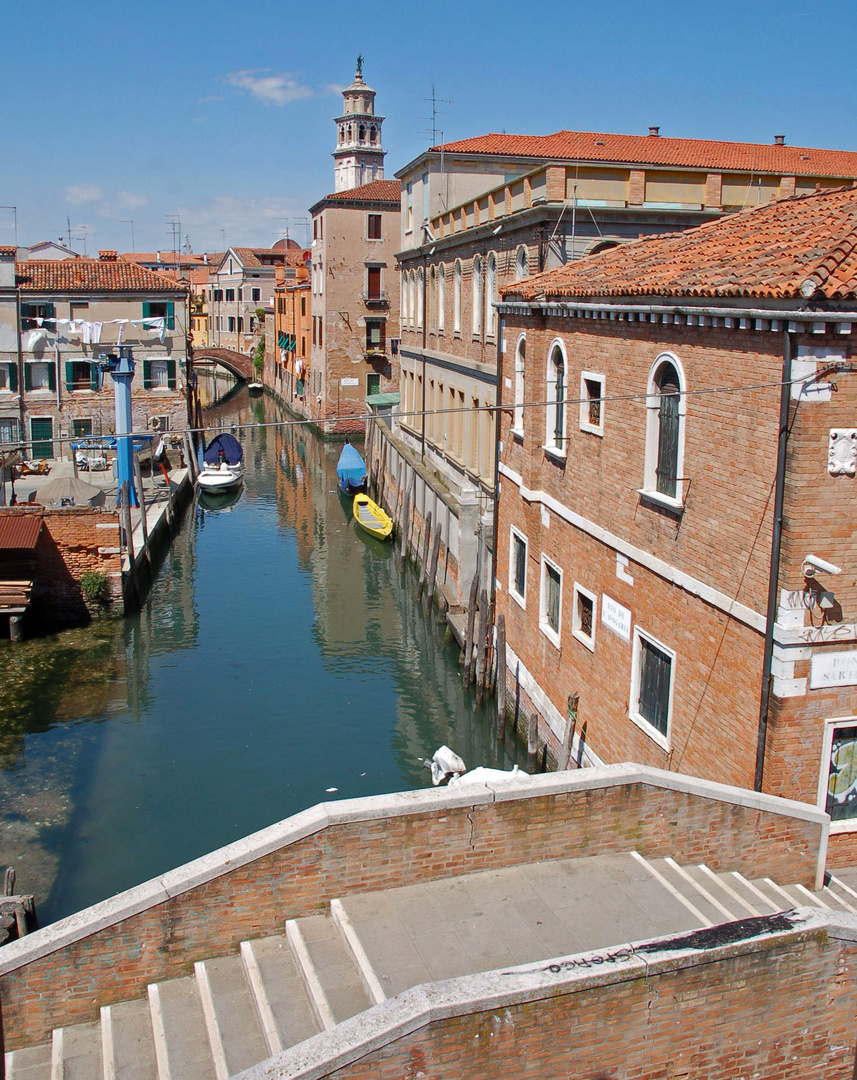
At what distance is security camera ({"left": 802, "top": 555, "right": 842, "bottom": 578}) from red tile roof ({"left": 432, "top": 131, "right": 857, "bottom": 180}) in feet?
69.5

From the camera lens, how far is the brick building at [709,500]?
8.36m

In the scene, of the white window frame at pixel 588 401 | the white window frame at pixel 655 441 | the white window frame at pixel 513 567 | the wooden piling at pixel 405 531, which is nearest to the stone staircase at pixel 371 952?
the white window frame at pixel 655 441

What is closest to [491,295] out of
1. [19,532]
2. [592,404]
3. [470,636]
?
[470,636]

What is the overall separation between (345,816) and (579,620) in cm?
625

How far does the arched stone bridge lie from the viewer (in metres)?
76.6

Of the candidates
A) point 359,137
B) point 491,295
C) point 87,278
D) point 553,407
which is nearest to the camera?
point 553,407

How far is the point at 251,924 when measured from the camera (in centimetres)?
740

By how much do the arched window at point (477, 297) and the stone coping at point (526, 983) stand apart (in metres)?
18.6

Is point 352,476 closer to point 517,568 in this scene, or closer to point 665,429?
point 517,568

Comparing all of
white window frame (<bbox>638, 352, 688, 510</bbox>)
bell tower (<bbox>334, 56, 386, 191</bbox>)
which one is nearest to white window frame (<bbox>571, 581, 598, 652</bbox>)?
white window frame (<bbox>638, 352, 688, 510</bbox>)

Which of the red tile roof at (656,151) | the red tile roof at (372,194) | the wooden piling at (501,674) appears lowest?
the wooden piling at (501,674)

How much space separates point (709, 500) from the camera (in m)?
9.63

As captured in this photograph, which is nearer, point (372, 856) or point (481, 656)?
point (372, 856)

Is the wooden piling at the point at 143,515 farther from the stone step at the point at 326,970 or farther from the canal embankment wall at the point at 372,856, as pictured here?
the stone step at the point at 326,970
